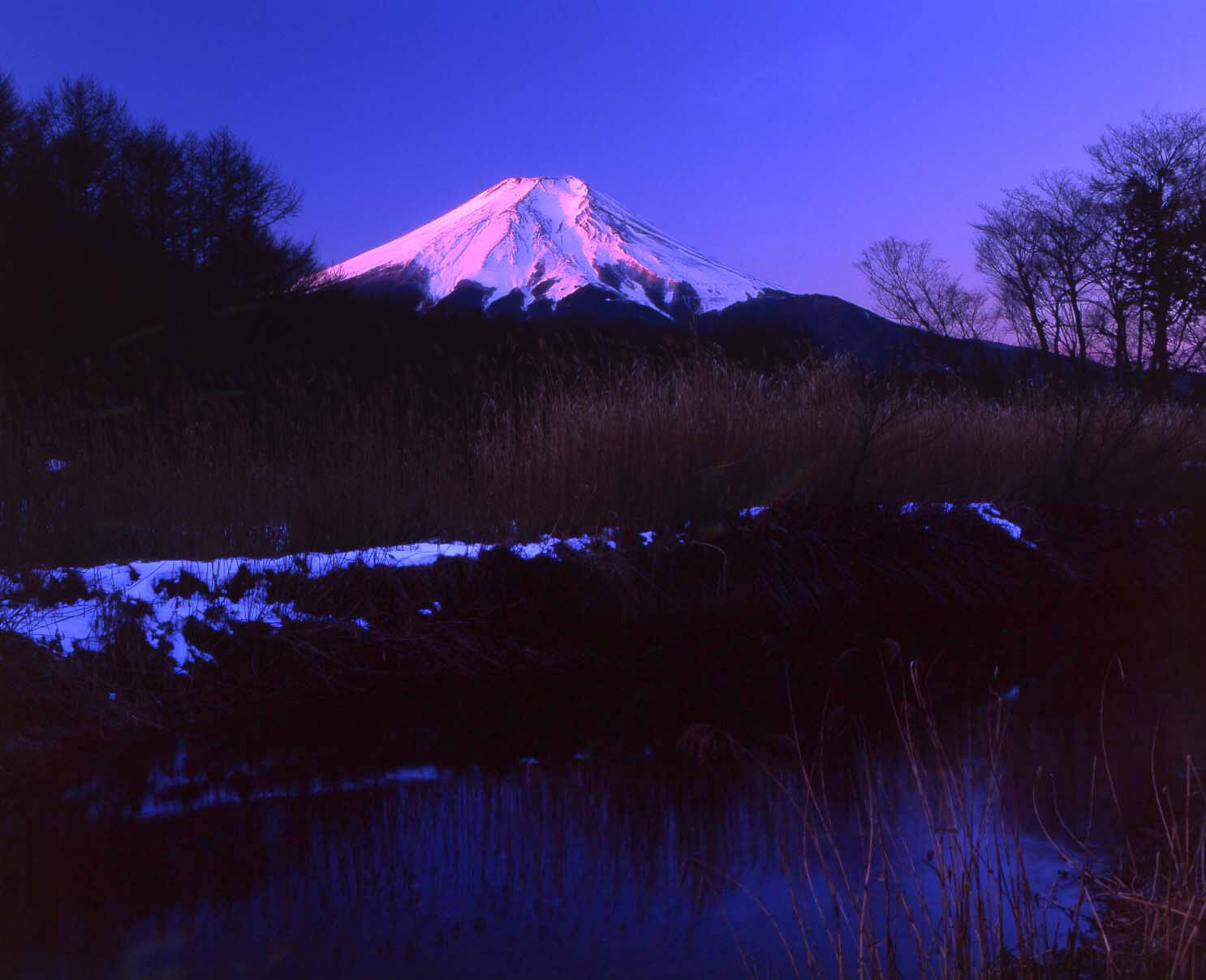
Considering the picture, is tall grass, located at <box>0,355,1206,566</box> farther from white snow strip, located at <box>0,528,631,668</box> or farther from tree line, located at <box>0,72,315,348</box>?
tree line, located at <box>0,72,315,348</box>

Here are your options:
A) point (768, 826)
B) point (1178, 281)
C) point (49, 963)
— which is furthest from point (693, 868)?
point (1178, 281)

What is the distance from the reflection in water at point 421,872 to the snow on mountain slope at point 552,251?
166 feet

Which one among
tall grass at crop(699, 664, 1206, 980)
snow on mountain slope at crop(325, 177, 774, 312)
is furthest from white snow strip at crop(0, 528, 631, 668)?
snow on mountain slope at crop(325, 177, 774, 312)

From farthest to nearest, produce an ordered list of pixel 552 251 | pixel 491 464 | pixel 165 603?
pixel 552 251 < pixel 491 464 < pixel 165 603

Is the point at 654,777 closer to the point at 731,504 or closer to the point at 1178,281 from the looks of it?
the point at 731,504

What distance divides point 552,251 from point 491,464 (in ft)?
198

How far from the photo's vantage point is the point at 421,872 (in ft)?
12.6

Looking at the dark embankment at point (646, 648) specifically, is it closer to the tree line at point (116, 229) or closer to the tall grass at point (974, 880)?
the tall grass at point (974, 880)

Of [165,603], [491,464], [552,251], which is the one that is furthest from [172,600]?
[552,251]

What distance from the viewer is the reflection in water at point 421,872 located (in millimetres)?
3236

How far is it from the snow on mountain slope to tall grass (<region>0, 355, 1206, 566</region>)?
4594 centimetres

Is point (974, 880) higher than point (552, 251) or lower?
lower

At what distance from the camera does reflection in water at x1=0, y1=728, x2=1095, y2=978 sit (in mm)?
3236

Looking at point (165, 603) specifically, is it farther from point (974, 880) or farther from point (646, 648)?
point (974, 880)
